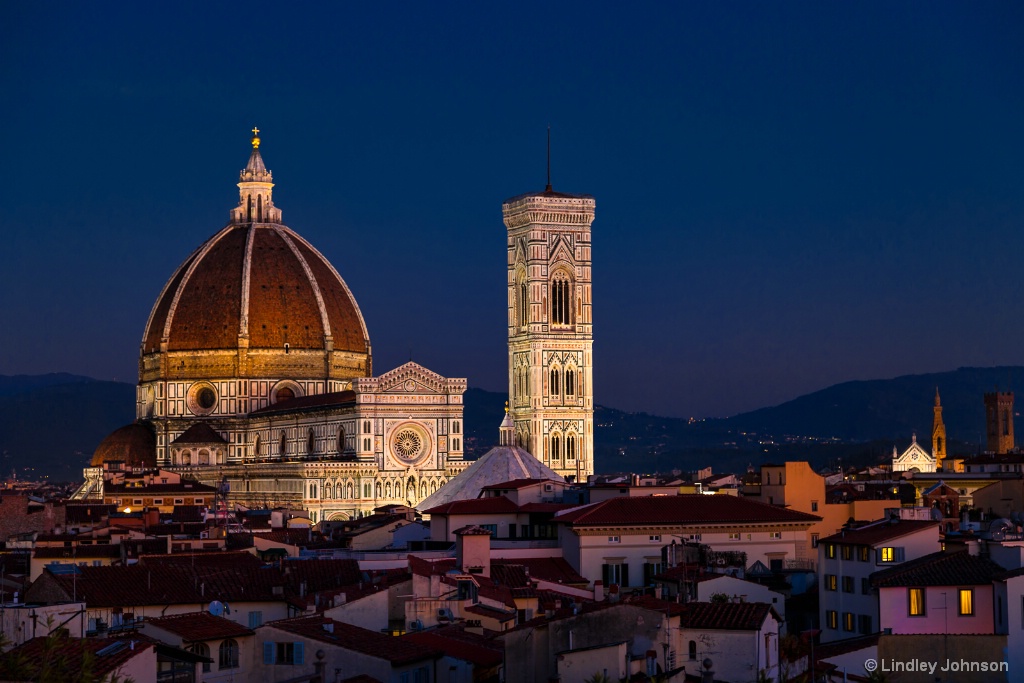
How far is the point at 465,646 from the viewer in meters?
30.4

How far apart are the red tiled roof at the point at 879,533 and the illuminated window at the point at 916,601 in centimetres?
368

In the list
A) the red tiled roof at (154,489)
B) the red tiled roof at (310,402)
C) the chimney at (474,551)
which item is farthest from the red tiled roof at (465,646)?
the red tiled roof at (310,402)

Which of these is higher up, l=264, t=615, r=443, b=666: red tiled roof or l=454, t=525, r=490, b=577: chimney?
l=454, t=525, r=490, b=577: chimney

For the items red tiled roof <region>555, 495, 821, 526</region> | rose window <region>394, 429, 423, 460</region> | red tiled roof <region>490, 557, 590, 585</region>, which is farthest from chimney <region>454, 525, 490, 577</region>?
rose window <region>394, 429, 423, 460</region>

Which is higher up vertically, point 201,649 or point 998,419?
point 998,419

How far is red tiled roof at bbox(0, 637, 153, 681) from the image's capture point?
22578 millimetres

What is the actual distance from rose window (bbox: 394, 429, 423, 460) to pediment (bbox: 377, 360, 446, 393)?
213 cm

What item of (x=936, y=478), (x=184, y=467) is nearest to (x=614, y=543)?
(x=936, y=478)

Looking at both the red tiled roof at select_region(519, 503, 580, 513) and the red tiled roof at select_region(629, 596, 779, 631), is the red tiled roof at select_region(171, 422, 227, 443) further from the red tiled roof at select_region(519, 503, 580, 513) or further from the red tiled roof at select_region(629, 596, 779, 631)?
the red tiled roof at select_region(629, 596, 779, 631)

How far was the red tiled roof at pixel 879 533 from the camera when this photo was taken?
38.1m

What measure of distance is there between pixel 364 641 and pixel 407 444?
80.1 m

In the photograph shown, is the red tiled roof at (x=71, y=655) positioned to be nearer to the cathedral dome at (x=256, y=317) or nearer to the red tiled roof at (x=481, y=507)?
the red tiled roof at (x=481, y=507)

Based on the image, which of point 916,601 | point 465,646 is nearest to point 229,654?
point 465,646

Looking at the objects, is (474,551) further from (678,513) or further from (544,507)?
(544,507)
